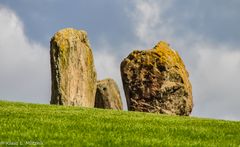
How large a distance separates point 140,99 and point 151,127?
17.6m

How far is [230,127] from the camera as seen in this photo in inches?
1153

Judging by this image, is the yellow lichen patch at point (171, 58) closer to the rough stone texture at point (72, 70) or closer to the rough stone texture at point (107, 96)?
the rough stone texture at point (72, 70)

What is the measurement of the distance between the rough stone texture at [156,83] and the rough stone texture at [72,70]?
8.95 ft

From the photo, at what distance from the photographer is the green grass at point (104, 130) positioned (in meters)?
21.1

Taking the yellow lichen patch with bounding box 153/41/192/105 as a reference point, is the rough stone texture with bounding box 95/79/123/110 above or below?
below

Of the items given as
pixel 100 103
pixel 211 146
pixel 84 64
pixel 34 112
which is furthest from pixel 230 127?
pixel 100 103

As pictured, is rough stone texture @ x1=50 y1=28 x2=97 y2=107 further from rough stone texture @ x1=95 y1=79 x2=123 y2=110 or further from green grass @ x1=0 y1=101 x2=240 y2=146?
green grass @ x1=0 y1=101 x2=240 y2=146

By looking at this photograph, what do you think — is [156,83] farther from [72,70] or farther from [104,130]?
[104,130]

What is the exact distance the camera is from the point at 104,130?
24.4 metres

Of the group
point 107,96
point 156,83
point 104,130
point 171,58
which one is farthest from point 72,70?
point 104,130

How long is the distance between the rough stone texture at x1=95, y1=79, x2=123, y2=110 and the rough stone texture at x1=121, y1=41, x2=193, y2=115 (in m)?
4.79

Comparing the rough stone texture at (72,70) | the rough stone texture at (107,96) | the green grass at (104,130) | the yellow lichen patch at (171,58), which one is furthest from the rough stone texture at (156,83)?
the green grass at (104,130)

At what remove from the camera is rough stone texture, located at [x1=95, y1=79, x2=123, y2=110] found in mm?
50094

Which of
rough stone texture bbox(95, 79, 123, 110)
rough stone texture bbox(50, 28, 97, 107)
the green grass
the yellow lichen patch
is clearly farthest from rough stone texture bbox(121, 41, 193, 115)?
the green grass
